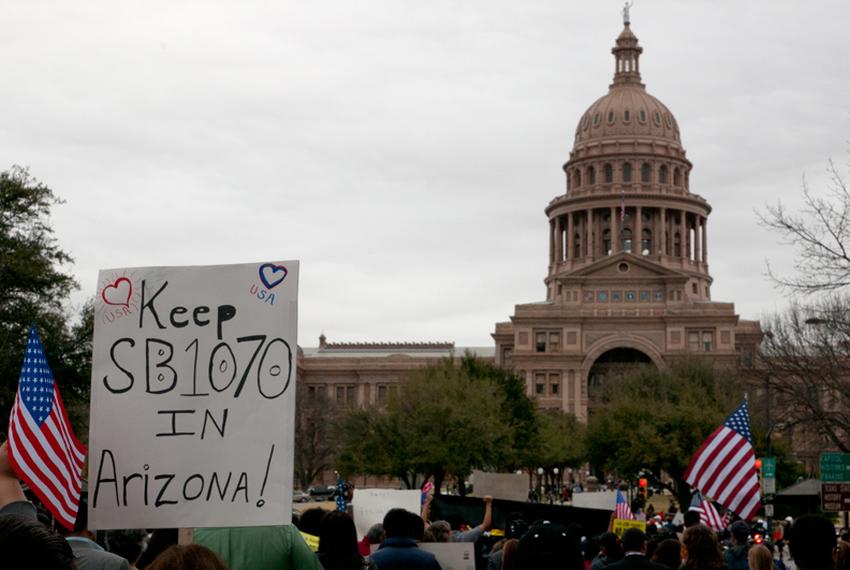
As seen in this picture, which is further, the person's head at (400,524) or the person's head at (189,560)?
the person's head at (400,524)

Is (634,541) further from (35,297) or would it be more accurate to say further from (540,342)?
(540,342)

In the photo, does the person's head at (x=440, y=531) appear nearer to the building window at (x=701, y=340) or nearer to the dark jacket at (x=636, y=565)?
the dark jacket at (x=636, y=565)

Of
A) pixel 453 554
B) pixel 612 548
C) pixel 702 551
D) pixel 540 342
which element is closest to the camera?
pixel 702 551

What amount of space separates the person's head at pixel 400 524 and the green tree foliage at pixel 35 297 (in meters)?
33.5

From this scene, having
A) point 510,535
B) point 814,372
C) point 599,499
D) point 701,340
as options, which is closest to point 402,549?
point 510,535

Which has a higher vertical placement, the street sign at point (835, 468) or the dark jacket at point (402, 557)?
the street sign at point (835, 468)

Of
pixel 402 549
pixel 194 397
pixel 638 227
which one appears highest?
pixel 638 227

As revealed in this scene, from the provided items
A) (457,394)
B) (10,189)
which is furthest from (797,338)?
(10,189)

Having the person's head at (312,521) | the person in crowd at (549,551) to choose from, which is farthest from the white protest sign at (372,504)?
the person in crowd at (549,551)

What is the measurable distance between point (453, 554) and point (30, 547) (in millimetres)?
6917

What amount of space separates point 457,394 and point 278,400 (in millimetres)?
58485

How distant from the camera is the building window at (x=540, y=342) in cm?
11569

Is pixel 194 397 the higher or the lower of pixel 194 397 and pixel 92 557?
the higher

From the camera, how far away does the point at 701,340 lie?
372 feet
